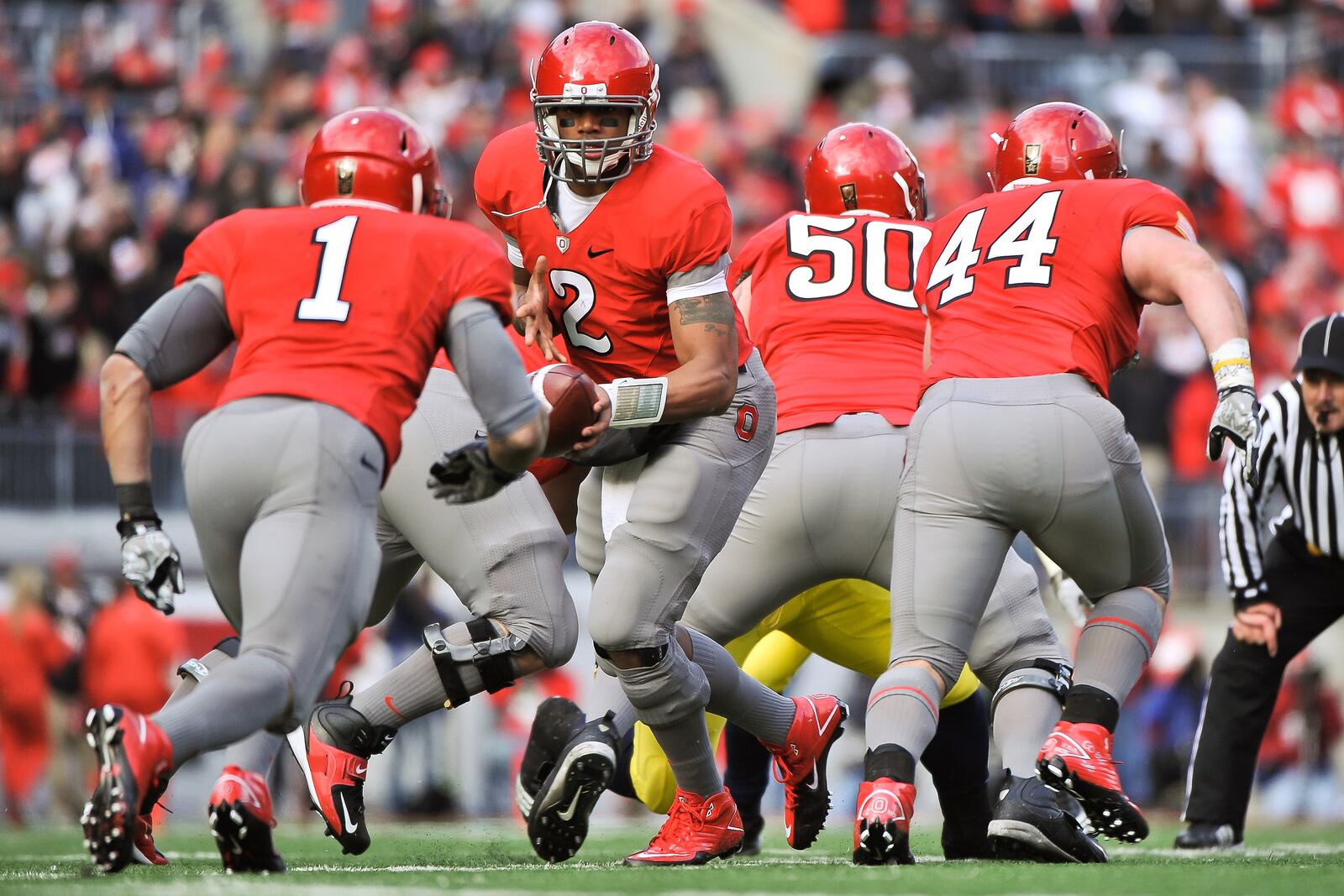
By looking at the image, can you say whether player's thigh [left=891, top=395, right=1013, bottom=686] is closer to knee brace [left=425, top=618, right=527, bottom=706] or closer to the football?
the football

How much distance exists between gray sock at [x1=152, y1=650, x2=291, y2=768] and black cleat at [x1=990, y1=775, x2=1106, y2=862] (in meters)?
2.01

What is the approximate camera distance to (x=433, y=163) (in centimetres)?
495

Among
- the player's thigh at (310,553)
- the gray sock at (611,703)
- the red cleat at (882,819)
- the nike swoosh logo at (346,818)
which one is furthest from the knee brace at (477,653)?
the red cleat at (882,819)

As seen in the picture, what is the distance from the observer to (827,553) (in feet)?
18.2

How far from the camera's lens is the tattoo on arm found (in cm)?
506

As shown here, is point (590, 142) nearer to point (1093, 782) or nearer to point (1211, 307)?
point (1211, 307)

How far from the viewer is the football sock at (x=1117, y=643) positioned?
16.8ft

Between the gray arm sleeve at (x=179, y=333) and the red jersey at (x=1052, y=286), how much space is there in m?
1.88

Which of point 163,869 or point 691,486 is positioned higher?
point 691,486

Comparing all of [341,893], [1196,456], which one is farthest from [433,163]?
[1196,456]

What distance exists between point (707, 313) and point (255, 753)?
1612mm

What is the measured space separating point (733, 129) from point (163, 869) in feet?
36.0

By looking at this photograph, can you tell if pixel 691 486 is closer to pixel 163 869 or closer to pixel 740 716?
pixel 740 716

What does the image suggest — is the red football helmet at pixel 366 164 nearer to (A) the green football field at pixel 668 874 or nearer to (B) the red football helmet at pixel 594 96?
(B) the red football helmet at pixel 594 96
